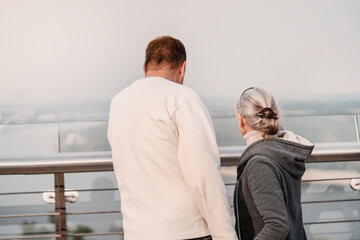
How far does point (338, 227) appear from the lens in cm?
221

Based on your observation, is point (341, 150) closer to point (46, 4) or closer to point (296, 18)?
point (296, 18)

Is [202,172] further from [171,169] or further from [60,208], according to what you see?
[60,208]

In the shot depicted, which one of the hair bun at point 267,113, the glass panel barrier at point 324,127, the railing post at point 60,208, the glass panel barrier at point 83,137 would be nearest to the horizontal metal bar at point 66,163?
the railing post at point 60,208

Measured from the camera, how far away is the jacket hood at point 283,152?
1.16 meters

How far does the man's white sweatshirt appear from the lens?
109 cm

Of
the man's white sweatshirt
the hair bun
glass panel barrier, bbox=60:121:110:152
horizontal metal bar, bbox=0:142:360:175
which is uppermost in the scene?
the hair bun

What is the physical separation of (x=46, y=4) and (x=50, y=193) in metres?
2.14

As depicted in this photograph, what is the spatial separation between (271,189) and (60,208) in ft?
3.04

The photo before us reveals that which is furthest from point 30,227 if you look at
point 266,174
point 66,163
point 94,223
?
point 266,174

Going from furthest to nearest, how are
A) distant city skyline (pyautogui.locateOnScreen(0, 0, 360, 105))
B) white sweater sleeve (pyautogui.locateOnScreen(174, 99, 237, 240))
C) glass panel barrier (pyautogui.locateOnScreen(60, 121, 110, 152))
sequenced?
distant city skyline (pyautogui.locateOnScreen(0, 0, 360, 105)) → glass panel barrier (pyautogui.locateOnScreen(60, 121, 110, 152)) → white sweater sleeve (pyautogui.locateOnScreen(174, 99, 237, 240))

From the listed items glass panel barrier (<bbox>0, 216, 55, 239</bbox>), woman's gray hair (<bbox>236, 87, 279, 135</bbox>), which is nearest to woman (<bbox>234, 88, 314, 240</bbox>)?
woman's gray hair (<bbox>236, 87, 279, 135</bbox>)

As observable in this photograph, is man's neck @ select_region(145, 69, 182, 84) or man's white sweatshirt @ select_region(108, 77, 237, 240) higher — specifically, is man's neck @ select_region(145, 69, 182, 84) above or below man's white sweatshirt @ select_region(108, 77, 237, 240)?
above

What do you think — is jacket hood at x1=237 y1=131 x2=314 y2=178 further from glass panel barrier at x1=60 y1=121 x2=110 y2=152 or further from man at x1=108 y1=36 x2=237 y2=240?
glass panel barrier at x1=60 y1=121 x2=110 y2=152

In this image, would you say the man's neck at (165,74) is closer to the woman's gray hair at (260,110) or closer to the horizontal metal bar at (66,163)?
the woman's gray hair at (260,110)
